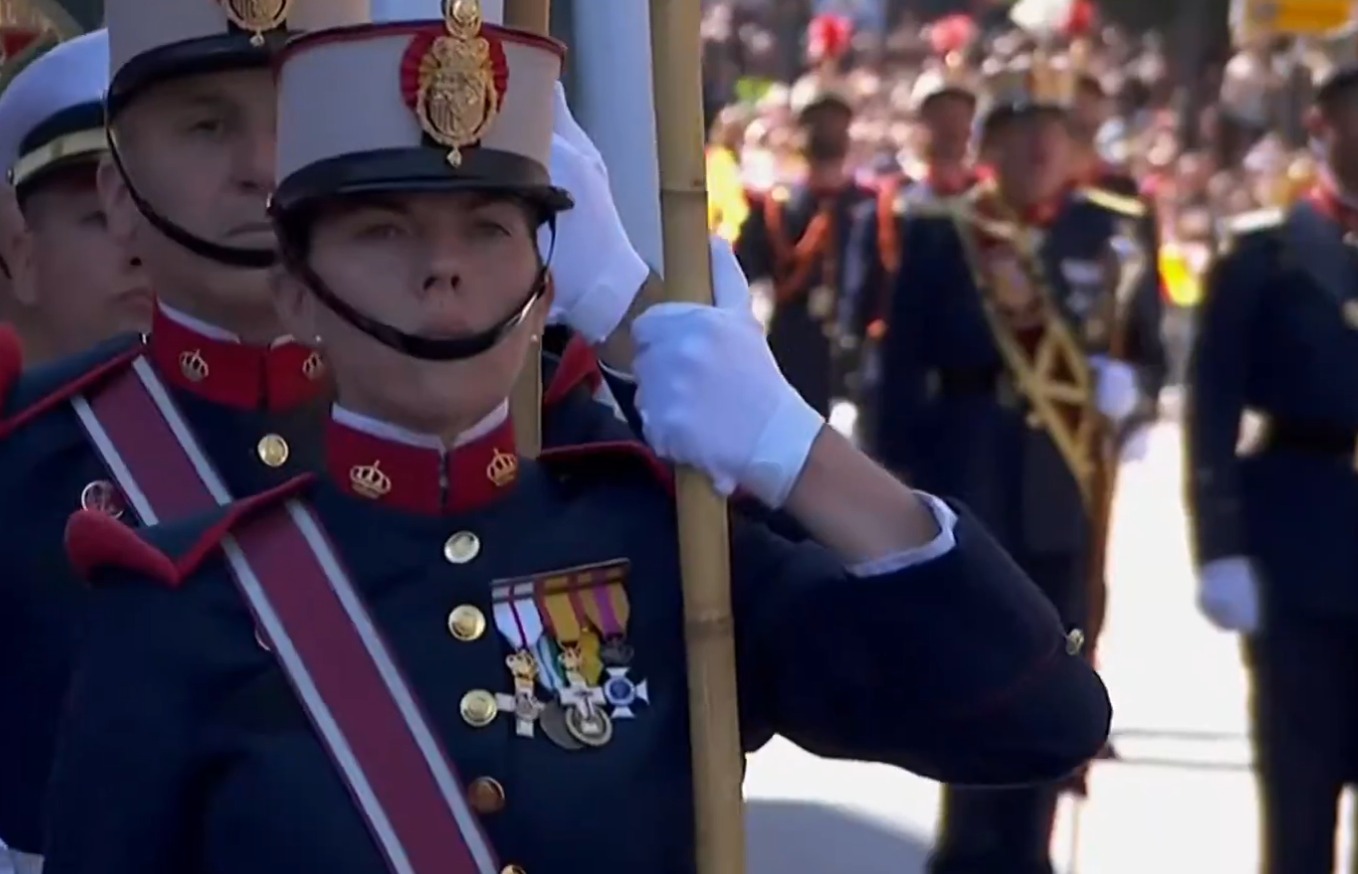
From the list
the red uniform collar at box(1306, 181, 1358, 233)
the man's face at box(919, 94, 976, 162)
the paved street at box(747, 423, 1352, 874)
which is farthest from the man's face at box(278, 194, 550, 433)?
the man's face at box(919, 94, 976, 162)

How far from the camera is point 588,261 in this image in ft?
11.1

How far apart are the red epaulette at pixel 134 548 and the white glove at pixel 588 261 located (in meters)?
1.02

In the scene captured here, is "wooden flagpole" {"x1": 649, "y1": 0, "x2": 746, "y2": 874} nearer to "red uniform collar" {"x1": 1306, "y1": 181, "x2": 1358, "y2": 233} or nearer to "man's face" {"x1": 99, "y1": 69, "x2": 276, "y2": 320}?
"man's face" {"x1": 99, "y1": 69, "x2": 276, "y2": 320}

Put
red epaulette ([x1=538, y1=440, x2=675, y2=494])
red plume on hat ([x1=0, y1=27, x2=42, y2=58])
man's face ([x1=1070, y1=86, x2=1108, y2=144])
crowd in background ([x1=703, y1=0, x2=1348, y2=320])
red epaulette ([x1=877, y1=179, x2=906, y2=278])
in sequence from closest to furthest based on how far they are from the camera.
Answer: red epaulette ([x1=538, y1=440, x2=675, y2=494])
red plume on hat ([x1=0, y1=27, x2=42, y2=58])
man's face ([x1=1070, y1=86, x2=1108, y2=144])
red epaulette ([x1=877, y1=179, x2=906, y2=278])
crowd in background ([x1=703, y1=0, x2=1348, y2=320])

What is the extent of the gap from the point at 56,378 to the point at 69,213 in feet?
1.51

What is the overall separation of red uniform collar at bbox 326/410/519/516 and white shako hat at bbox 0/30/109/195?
1.14m

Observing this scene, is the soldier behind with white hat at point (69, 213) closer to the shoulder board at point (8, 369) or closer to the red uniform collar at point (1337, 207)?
the shoulder board at point (8, 369)

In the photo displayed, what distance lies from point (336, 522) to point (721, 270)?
401 mm

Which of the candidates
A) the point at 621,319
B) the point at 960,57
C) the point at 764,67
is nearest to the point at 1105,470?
the point at 621,319

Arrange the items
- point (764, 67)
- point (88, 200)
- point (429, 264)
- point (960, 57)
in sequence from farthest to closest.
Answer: point (764, 67)
point (960, 57)
point (88, 200)
point (429, 264)

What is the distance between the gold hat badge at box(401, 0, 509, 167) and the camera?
7.78 feet

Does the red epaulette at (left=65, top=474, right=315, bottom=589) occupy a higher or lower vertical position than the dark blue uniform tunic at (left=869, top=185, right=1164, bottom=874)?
higher

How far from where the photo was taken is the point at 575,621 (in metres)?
2.42

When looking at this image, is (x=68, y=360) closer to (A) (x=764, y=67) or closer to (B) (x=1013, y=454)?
(B) (x=1013, y=454)
